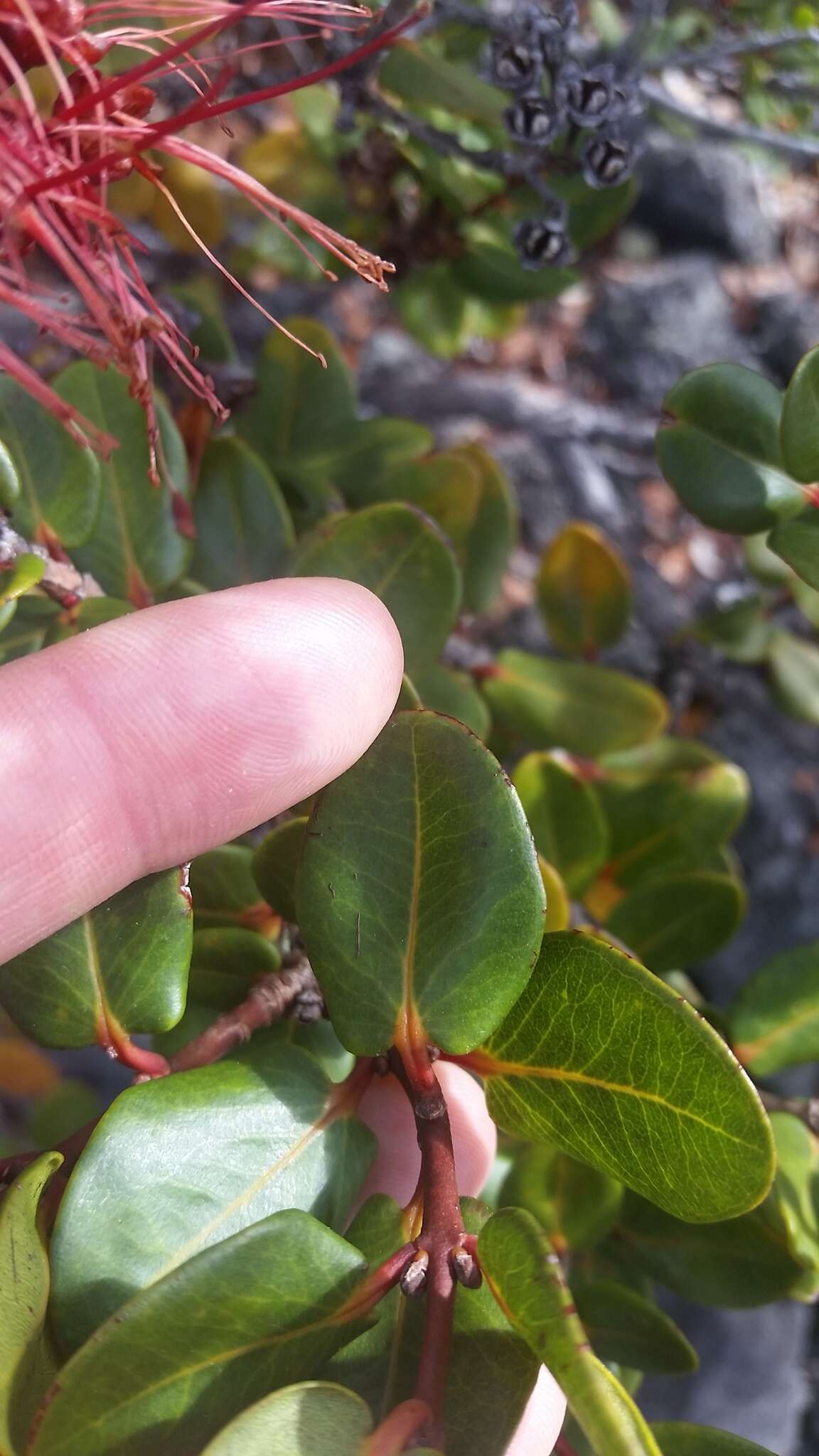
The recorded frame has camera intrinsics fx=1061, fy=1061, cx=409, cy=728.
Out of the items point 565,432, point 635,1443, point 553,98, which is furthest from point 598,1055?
point 565,432

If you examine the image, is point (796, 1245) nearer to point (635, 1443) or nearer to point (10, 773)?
point (635, 1443)

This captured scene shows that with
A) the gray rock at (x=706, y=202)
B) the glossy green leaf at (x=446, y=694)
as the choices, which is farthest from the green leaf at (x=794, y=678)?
the gray rock at (x=706, y=202)

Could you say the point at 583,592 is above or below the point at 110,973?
below

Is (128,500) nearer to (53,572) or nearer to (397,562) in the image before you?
(53,572)

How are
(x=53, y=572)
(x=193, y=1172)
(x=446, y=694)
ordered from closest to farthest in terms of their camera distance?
(x=193, y=1172)
(x=53, y=572)
(x=446, y=694)

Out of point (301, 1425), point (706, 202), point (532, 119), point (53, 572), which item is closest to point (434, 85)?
point (532, 119)

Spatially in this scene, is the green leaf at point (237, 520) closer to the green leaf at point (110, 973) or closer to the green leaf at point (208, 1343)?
the green leaf at point (110, 973)

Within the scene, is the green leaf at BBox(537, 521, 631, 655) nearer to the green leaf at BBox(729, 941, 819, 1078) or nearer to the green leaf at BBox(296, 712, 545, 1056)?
the green leaf at BBox(729, 941, 819, 1078)
